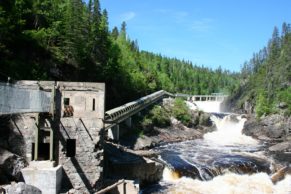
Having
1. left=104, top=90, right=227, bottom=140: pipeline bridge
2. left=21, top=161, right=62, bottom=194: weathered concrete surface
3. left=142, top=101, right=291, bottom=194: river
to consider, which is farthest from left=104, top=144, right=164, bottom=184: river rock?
left=21, top=161, right=62, bottom=194: weathered concrete surface

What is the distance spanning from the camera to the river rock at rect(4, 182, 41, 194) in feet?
67.4

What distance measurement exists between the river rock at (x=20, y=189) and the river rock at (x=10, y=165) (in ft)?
5.36

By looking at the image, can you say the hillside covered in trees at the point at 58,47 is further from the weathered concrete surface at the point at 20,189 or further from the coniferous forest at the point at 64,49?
the weathered concrete surface at the point at 20,189


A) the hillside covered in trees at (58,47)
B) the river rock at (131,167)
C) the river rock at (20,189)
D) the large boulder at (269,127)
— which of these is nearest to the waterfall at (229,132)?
the large boulder at (269,127)

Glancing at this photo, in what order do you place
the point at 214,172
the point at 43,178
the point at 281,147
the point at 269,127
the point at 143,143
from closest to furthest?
the point at 43,178
the point at 214,172
the point at 143,143
the point at 281,147
the point at 269,127

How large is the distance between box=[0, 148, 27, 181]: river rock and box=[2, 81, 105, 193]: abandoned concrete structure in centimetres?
100

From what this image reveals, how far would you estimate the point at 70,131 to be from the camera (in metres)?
24.9

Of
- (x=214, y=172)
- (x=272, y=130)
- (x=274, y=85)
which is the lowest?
(x=214, y=172)

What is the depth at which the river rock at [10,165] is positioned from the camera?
22828mm

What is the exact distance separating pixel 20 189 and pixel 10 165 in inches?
113

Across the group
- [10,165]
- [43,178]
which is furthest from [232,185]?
[10,165]

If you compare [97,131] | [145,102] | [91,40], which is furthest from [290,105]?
[97,131]

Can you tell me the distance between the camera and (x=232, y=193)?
3019 centimetres

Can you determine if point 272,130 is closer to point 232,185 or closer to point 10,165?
point 232,185
